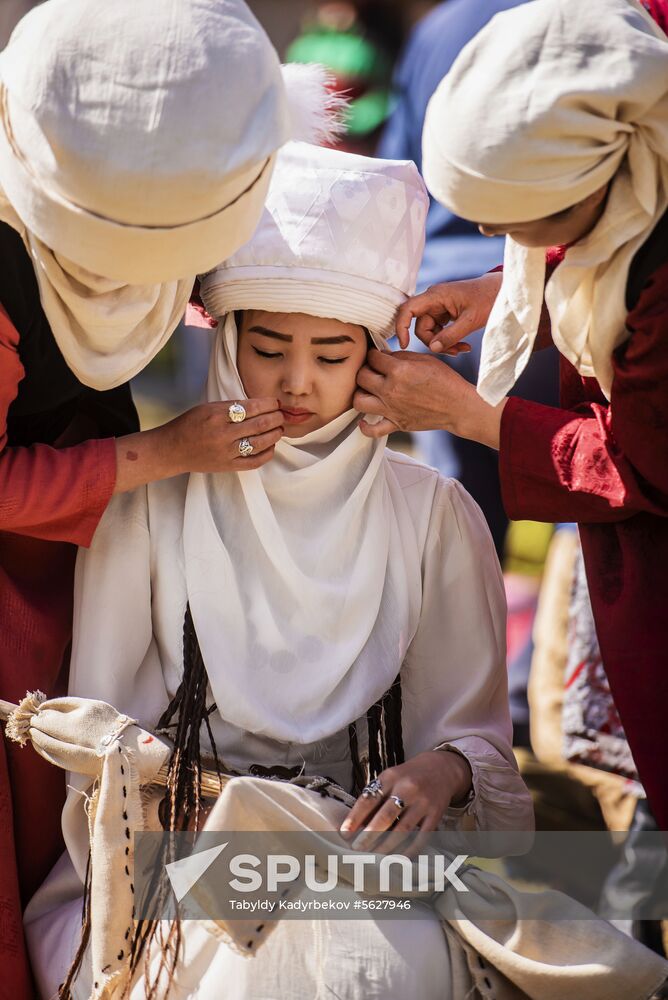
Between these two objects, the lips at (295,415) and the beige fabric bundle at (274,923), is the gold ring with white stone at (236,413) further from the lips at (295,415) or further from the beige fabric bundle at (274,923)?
the beige fabric bundle at (274,923)

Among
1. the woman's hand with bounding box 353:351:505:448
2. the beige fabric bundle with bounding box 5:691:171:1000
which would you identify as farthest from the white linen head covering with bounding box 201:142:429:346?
the beige fabric bundle with bounding box 5:691:171:1000

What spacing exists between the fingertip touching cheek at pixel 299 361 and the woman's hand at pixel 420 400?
0.18ft

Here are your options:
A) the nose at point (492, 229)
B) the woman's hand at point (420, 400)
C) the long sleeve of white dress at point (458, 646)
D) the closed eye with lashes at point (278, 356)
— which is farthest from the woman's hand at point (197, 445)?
the nose at point (492, 229)

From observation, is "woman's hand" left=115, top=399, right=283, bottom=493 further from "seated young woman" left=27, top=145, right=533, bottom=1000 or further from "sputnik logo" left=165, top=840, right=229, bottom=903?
"sputnik logo" left=165, top=840, right=229, bottom=903

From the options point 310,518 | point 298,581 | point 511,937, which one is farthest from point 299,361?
point 511,937

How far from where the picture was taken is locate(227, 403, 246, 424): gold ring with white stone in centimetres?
258

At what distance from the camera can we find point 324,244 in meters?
2.60

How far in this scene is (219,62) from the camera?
204 centimetres

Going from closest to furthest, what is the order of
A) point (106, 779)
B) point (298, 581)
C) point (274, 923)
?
point (274, 923), point (106, 779), point (298, 581)

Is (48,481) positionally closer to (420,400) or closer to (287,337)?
(287,337)

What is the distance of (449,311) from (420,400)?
0.87 feet

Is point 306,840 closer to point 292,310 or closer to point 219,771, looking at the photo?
point 219,771

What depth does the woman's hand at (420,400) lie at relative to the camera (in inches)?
102

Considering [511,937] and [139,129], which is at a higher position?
[139,129]
